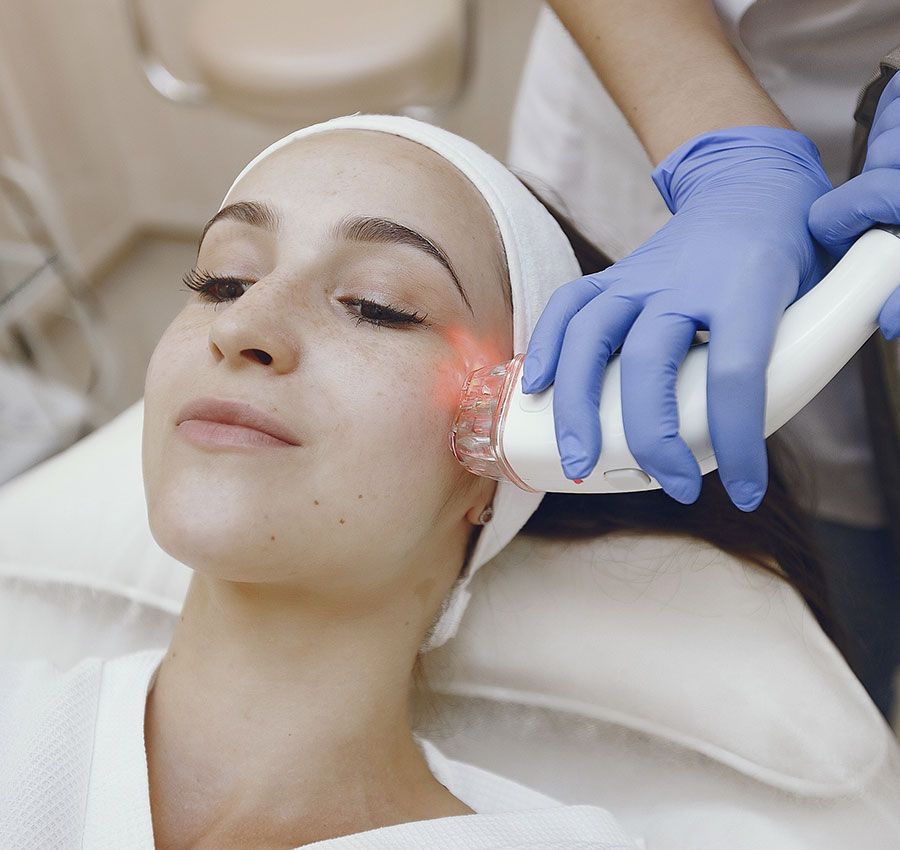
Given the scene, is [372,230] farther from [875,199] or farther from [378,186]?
[875,199]

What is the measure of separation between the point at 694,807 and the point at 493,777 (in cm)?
26

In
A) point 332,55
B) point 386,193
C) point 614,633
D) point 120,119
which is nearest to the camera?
point 386,193

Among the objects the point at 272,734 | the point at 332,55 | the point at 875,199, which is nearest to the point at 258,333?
the point at 272,734

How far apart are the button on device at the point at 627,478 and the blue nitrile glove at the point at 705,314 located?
→ 0.02 metres

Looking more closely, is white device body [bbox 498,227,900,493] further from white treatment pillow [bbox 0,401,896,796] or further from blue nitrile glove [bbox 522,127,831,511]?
white treatment pillow [bbox 0,401,896,796]

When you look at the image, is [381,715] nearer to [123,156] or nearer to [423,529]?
[423,529]

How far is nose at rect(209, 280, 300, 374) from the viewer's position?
0.91m

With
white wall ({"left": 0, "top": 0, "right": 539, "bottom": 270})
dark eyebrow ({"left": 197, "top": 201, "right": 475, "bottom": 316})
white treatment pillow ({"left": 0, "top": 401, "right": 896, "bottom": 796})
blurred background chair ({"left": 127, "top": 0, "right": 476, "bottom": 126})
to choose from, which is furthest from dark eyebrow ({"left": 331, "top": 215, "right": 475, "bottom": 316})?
white wall ({"left": 0, "top": 0, "right": 539, "bottom": 270})

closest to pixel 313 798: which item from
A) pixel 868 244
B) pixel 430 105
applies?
pixel 868 244

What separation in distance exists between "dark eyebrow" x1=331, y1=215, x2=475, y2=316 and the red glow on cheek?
0.08 metres

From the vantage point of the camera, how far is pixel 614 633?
1.25 metres

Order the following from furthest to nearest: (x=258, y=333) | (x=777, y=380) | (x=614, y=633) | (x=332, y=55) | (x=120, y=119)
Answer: (x=120, y=119), (x=332, y=55), (x=614, y=633), (x=258, y=333), (x=777, y=380)

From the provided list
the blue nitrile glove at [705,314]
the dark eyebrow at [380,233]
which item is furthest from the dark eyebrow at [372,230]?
the blue nitrile glove at [705,314]

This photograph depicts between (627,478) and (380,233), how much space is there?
36cm
